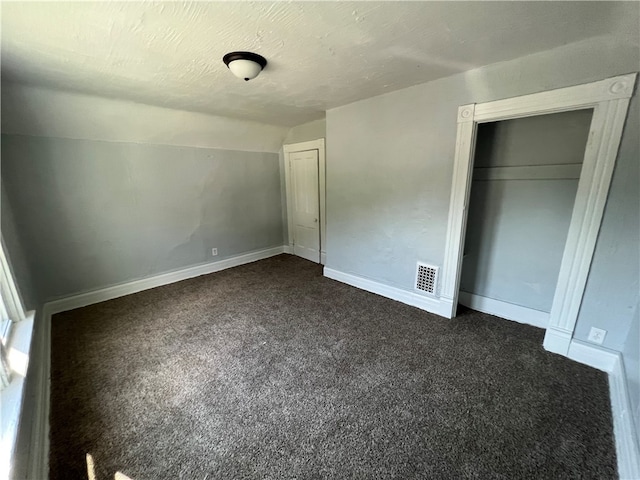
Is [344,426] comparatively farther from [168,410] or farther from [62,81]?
[62,81]

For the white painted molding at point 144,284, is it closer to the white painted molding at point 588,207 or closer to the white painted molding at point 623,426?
the white painted molding at point 588,207

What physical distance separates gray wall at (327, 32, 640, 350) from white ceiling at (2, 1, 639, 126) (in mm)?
154

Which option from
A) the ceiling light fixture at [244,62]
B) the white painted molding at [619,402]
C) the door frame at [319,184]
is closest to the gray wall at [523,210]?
the white painted molding at [619,402]

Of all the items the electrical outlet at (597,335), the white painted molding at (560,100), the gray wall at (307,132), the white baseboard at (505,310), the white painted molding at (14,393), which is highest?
the gray wall at (307,132)

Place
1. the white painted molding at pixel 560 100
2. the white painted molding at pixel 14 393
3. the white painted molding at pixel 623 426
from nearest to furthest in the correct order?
the white painted molding at pixel 14 393, the white painted molding at pixel 623 426, the white painted molding at pixel 560 100

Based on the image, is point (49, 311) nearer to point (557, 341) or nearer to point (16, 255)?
point (16, 255)

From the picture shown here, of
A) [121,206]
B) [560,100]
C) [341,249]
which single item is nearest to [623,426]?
[560,100]

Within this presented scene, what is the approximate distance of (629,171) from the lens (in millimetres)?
Answer: 1708

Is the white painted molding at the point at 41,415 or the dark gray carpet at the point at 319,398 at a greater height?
the white painted molding at the point at 41,415

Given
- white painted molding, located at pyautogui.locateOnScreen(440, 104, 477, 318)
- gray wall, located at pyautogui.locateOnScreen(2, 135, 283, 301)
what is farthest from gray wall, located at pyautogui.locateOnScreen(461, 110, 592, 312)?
gray wall, located at pyautogui.locateOnScreen(2, 135, 283, 301)

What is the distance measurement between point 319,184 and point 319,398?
124 inches

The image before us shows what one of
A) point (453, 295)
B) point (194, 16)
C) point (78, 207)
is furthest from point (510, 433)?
point (78, 207)

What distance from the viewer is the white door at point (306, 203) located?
430 centimetres

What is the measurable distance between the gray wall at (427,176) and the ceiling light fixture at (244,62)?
1.43 metres
